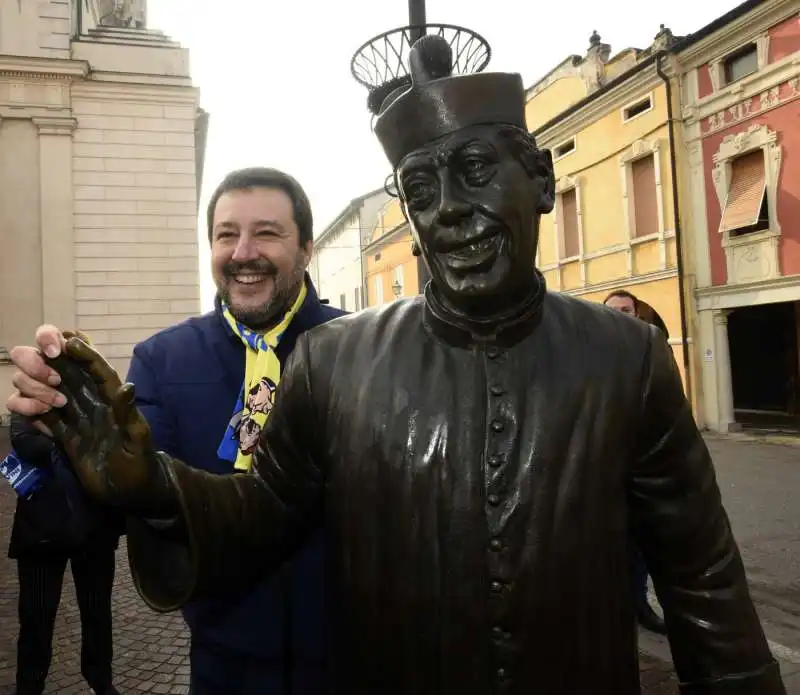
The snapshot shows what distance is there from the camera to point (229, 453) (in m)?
1.72

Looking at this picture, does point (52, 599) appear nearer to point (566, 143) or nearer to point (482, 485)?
point (482, 485)

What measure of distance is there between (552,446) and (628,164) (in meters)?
15.1

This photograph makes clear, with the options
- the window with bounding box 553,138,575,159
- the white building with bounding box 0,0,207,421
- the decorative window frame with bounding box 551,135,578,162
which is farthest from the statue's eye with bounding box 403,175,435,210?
the window with bounding box 553,138,575,159

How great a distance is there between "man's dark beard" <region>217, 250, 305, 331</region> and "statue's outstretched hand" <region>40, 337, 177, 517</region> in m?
0.83

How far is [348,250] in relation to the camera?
38.5 m

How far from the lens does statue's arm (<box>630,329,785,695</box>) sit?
1.15 meters

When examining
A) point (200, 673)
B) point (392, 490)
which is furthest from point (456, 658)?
point (200, 673)

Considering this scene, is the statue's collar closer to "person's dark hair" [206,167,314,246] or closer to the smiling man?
the smiling man

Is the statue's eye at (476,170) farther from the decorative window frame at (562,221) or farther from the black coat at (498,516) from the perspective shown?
the decorative window frame at (562,221)

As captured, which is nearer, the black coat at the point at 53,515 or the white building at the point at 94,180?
the black coat at the point at 53,515

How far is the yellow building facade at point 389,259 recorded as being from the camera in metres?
27.3

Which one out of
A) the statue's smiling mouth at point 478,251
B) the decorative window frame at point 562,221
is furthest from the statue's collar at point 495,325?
the decorative window frame at point 562,221

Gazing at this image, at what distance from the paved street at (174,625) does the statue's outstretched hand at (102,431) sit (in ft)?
9.58

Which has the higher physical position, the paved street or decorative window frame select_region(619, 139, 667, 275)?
decorative window frame select_region(619, 139, 667, 275)
